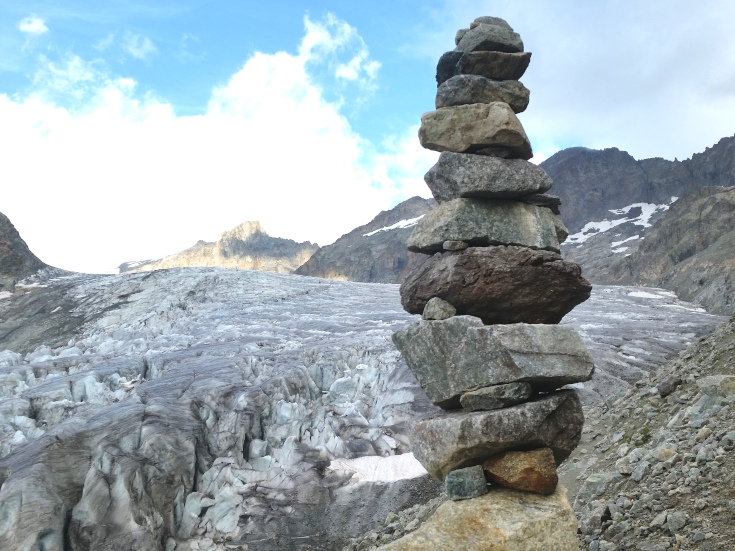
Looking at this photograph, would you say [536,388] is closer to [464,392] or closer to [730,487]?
[464,392]

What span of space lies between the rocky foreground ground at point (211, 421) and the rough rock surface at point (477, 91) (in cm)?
576

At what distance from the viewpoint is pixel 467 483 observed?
793cm

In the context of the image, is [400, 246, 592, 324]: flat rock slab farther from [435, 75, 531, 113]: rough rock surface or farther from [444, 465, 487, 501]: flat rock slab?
[435, 75, 531, 113]: rough rock surface

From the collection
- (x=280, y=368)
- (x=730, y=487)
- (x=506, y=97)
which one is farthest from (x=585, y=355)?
(x=280, y=368)

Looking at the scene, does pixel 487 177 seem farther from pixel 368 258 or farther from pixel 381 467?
pixel 368 258

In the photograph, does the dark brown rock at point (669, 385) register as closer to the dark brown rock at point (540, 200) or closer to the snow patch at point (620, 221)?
the dark brown rock at point (540, 200)

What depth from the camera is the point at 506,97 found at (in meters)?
10.0

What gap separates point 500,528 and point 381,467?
13.3 meters

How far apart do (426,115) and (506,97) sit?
1.51m

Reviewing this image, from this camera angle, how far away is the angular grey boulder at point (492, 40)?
9953 mm

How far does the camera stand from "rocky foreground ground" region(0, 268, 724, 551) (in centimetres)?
1703

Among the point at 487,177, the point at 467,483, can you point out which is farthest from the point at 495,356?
the point at 487,177

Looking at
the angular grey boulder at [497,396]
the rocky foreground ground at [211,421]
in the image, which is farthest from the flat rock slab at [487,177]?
the rocky foreground ground at [211,421]

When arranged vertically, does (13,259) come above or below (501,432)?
above
